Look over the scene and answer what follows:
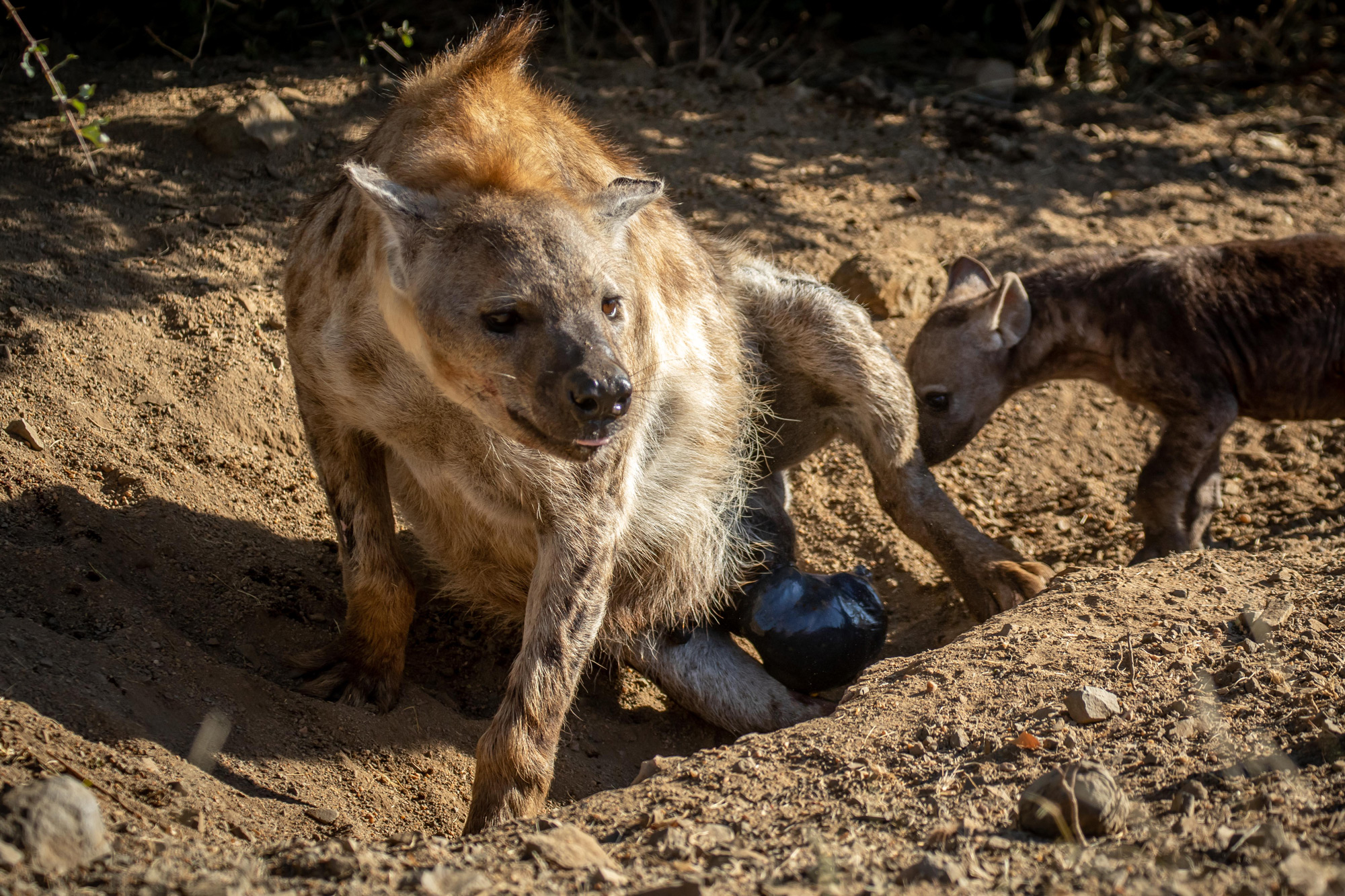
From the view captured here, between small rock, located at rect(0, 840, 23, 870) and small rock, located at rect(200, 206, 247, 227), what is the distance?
352 cm

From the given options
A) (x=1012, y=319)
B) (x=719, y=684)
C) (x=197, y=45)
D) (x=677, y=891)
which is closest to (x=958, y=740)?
(x=677, y=891)

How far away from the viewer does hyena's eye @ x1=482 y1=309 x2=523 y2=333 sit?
2729 millimetres

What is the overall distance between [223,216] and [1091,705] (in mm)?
4059

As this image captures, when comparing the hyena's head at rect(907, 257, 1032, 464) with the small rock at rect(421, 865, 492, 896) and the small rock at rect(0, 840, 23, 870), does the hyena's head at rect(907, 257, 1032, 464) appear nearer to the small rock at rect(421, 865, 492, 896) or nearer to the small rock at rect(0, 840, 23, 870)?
the small rock at rect(421, 865, 492, 896)

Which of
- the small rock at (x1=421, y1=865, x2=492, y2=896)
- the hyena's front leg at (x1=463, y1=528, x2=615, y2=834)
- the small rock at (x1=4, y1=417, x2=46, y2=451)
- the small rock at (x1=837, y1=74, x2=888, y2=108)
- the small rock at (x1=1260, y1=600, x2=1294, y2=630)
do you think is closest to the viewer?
the small rock at (x1=421, y1=865, x2=492, y2=896)

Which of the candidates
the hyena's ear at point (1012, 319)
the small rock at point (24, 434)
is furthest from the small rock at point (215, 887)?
the hyena's ear at point (1012, 319)

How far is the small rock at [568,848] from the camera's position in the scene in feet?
7.18

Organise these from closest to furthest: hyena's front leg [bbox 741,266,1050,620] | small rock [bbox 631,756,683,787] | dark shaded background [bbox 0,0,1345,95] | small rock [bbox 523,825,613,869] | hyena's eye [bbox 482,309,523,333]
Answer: small rock [bbox 523,825,613,869] → hyena's eye [bbox 482,309,523,333] → small rock [bbox 631,756,683,787] → hyena's front leg [bbox 741,266,1050,620] → dark shaded background [bbox 0,0,1345,95]

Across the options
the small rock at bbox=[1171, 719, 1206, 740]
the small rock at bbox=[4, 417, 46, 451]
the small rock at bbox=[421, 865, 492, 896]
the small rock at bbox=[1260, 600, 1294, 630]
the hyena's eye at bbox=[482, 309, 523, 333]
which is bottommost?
the small rock at bbox=[4, 417, 46, 451]

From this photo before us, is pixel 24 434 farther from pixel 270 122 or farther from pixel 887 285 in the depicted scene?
pixel 887 285

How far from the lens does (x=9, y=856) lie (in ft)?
6.49

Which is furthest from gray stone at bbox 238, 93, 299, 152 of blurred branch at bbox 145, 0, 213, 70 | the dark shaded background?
the dark shaded background

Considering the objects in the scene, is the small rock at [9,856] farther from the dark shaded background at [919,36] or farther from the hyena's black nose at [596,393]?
the dark shaded background at [919,36]

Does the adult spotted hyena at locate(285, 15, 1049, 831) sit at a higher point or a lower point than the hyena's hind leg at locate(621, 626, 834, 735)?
higher
